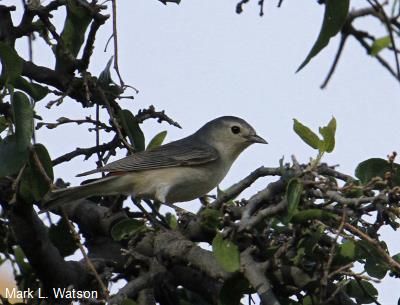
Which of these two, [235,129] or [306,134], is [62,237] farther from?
[235,129]

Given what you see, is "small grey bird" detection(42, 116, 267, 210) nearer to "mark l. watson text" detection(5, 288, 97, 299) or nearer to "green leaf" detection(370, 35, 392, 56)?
"mark l. watson text" detection(5, 288, 97, 299)

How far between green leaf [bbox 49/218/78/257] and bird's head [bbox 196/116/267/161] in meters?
3.04

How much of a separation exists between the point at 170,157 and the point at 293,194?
12.3ft

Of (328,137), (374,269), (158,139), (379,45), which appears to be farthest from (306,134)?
(379,45)

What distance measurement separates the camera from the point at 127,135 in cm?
507

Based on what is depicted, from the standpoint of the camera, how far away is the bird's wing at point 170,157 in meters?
6.00

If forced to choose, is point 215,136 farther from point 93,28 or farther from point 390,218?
point 390,218

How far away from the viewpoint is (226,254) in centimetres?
345

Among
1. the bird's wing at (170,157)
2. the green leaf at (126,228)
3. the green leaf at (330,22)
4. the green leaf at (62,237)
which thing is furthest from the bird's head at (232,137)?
the green leaf at (330,22)

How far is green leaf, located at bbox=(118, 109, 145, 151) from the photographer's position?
4.91 meters

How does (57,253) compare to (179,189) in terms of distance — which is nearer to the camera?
(57,253)

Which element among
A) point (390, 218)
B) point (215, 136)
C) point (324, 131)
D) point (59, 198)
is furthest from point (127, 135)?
point (215, 136)

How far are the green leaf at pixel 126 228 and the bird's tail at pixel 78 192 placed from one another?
0.41 metres

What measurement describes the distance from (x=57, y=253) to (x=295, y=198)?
157 cm
